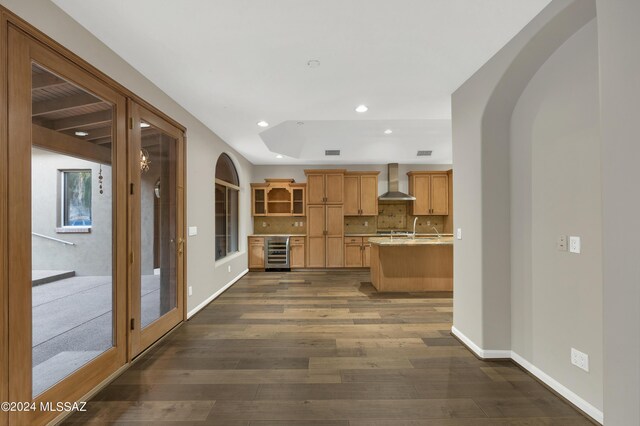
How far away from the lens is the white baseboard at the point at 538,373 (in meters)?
1.83

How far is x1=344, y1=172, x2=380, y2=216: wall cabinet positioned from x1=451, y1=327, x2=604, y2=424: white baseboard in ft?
13.9

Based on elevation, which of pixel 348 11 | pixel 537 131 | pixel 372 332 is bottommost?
pixel 372 332

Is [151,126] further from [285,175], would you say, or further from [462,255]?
[285,175]

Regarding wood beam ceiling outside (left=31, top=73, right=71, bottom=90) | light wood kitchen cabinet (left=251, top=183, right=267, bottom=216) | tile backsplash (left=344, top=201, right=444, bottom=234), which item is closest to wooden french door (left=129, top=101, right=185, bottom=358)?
wood beam ceiling outside (left=31, top=73, right=71, bottom=90)

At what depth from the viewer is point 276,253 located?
6.80m

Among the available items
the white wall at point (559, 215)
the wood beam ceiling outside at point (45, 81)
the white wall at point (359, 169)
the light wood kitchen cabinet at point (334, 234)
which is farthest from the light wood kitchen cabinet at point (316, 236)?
the wood beam ceiling outside at point (45, 81)

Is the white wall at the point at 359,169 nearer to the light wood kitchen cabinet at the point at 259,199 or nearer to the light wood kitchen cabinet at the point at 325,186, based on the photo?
the light wood kitchen cabinet at the point at 259,199

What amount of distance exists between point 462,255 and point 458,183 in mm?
767

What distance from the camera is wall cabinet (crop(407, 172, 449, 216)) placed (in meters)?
7.21

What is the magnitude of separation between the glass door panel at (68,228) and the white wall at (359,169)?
17.0ft

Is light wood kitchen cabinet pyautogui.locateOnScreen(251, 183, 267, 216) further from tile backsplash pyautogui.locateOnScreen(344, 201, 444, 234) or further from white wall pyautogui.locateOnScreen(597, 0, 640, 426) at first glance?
white wall pyautogui.locateOnScreen(597, 0, 640, 426)

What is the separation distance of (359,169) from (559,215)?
18.4ft

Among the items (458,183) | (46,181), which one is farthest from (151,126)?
(458,183)

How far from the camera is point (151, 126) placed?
2.86 m
